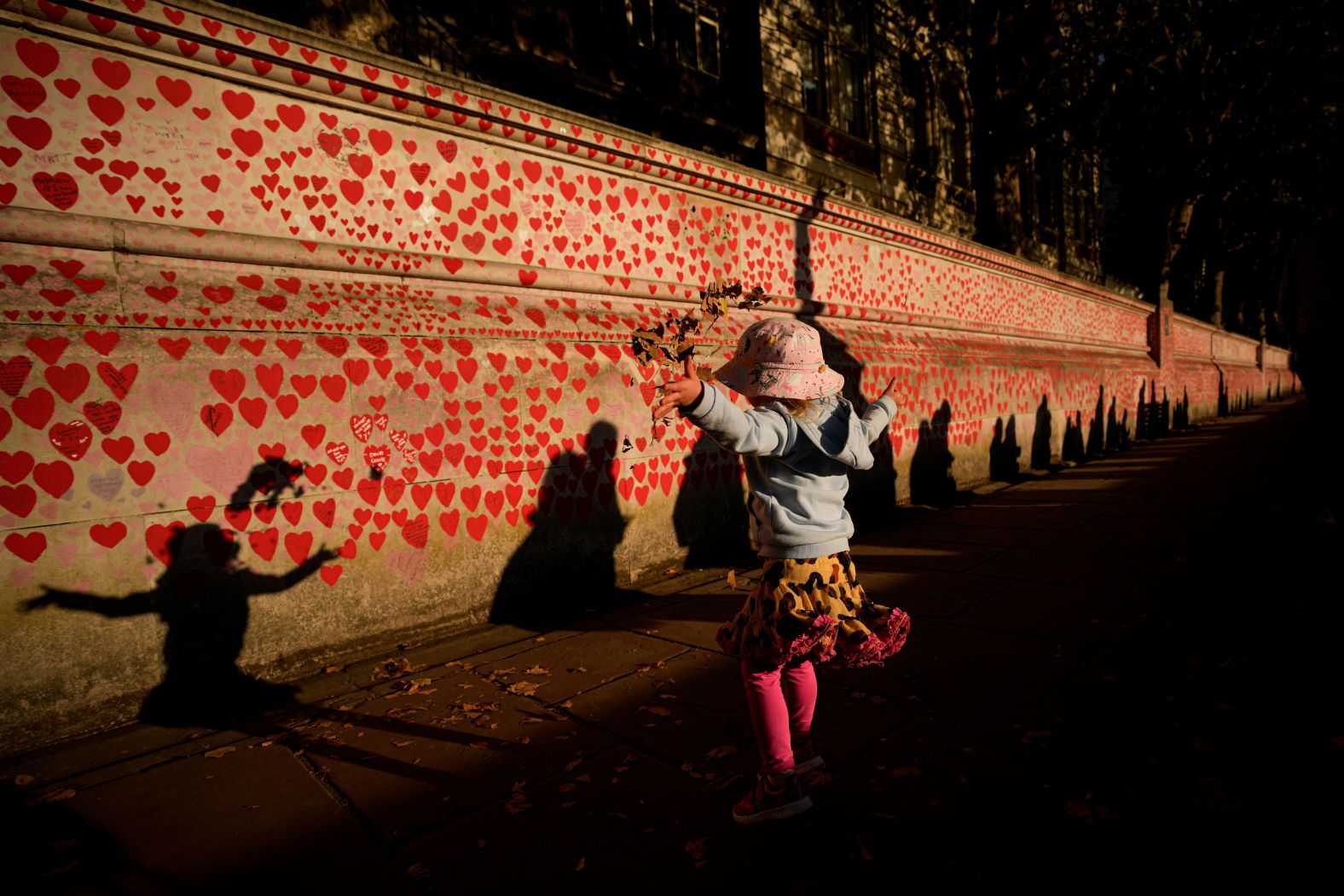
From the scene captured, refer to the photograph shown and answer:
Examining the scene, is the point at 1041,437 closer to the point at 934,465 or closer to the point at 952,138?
the point at 934,465

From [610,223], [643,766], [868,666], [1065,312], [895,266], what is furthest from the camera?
[1065,312]

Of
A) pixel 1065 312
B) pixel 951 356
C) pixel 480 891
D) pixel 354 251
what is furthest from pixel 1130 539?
pixel 1065 312

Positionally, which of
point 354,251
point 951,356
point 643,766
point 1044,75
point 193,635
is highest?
point 1044,75

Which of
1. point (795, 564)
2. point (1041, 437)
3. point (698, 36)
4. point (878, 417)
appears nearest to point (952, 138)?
point (698, 36)

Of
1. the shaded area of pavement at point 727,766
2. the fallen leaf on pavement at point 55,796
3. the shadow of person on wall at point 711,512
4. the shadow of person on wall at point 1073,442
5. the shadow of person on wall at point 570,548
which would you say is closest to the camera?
the shaded area of pavement at point 727,766

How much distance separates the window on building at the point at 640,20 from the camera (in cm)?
1198

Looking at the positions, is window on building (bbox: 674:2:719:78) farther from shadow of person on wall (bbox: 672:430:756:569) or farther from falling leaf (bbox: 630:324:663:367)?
falling leaf (bbox: 630:324:663:367)

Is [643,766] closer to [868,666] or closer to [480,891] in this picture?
[480,891]

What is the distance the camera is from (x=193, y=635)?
288 cm

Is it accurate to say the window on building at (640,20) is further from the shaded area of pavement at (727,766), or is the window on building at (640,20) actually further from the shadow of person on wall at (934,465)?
the shaded area of pavement at (727,766)

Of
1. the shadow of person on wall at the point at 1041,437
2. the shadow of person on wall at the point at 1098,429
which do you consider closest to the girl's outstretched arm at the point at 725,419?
the shadow of person on wall at the point at 1041,437

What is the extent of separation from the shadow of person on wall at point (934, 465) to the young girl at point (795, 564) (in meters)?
5.30

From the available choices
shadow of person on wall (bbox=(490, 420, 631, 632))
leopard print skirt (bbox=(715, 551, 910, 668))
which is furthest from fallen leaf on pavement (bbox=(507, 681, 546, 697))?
leopard print skirt (bbox=(715, 551, 910, 668))

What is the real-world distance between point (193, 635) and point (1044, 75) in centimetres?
1478
